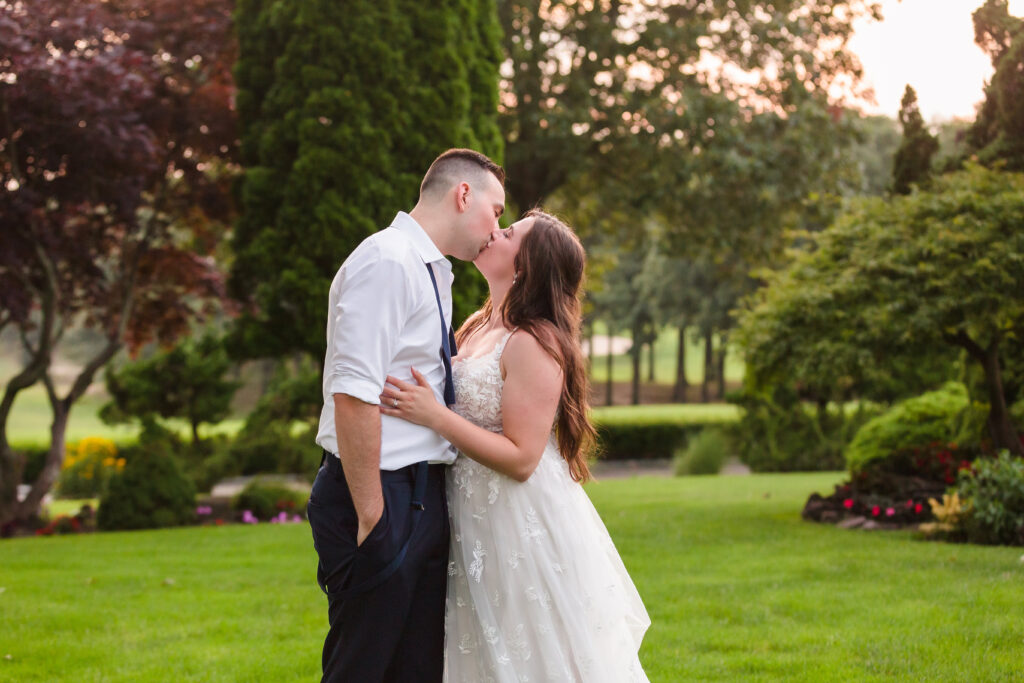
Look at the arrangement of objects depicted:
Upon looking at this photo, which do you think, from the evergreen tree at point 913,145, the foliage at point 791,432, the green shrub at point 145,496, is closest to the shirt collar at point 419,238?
the green shrub at point 145,496

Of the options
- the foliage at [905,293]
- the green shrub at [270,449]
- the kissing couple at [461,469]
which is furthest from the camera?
the green shrub at [270,449]

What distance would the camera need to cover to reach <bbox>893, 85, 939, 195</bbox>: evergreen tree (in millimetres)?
10867

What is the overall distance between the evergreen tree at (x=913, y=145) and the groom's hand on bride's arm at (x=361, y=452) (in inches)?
382

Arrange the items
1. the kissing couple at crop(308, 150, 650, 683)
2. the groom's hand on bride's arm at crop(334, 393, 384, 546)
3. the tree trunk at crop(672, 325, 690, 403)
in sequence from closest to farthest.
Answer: the groom's hand on bride's arm at crop(334, 393, 384, 546)
the kissing couple at crop(308, 150, 650, 683)
the tree trunk at crop(672, 325, 690, 403)

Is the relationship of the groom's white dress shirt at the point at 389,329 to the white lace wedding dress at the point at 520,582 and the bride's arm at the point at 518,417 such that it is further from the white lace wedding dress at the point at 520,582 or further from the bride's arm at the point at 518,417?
the white lace wedding dress at the point at 520,582

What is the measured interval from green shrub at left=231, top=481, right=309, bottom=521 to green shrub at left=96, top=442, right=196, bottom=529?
2.46ft

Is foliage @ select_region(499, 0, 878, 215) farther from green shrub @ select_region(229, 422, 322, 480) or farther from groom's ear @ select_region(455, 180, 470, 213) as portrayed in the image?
groom's ear @ select_region(455, 180, 470, 213)

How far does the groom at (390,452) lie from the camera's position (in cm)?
278

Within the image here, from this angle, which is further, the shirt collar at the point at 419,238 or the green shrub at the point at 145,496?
the green shrub at the point at 145,496

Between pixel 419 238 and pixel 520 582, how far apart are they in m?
1.20

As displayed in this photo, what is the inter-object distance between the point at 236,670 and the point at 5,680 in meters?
1.14

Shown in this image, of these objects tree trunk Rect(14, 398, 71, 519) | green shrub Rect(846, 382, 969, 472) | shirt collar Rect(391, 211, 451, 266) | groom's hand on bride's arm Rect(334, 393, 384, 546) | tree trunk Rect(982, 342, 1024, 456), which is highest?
shirt collar Rect(391, 211, 451, 266)

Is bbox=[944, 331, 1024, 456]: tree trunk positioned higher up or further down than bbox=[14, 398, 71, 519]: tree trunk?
higher up

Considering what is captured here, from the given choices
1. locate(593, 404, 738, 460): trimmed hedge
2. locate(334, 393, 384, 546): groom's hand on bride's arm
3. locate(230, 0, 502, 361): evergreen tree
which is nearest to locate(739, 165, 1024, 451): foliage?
locate(230, 0, 502, 361): evergreen tree
